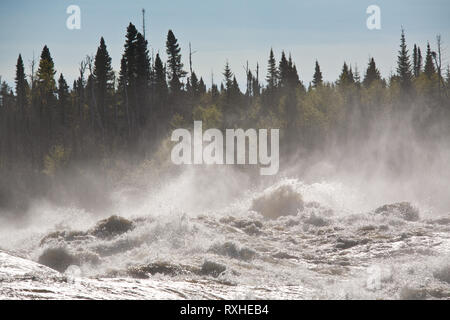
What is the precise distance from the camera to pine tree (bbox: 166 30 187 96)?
214 feet

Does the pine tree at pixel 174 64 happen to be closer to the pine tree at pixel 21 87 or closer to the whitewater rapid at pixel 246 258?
the pine tree at pixel 21 87

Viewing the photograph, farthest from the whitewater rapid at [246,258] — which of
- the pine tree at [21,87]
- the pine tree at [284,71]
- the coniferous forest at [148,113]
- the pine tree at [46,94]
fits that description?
the pine tree at [21,87]

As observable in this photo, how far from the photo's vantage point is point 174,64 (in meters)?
66.2

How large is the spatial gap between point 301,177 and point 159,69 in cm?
2930

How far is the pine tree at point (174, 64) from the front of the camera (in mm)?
65312

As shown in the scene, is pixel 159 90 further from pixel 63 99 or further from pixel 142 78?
pixel 63 99

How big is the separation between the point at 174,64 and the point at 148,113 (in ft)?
25.7

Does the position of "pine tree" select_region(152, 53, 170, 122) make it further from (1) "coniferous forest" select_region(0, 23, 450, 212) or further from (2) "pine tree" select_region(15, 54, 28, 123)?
(2) "pine tree" select_region(15, 54, 28, 123)

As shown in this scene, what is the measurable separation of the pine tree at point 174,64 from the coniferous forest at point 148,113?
0.44 feet

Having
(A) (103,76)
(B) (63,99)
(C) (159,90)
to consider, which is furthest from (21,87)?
(C) (159,90)

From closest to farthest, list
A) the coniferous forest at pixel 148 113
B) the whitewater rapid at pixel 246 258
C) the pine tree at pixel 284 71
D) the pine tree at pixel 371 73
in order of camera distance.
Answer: the whitewater rapid at pixel 246 258 < the coniferous forest at pixel 148 113 < the pine tree at pixel 284 71 < the pine tree at pixel 371 73

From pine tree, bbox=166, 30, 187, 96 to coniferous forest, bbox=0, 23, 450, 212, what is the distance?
0.13 m

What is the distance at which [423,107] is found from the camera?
61125 mm
